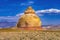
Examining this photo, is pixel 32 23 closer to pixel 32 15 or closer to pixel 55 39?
pixel 32 15

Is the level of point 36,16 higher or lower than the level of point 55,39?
higher

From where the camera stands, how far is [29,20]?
8875cm

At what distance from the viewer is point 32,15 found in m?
91.0

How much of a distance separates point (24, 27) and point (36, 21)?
5.86m

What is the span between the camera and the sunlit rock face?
3470 inches

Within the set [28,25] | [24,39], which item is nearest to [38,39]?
[24,39]

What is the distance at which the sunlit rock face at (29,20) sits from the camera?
88.2 m

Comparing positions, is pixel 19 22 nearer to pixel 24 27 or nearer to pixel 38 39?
pixel 24 27

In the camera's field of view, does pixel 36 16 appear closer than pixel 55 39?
No

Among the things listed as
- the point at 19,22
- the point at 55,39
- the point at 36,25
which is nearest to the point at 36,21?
the point at 36,25

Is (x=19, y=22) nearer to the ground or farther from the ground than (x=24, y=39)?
farther from the ground

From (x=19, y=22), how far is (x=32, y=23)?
594 cm

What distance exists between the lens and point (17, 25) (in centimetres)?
9081

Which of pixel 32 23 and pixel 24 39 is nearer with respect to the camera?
pixel 24 39
